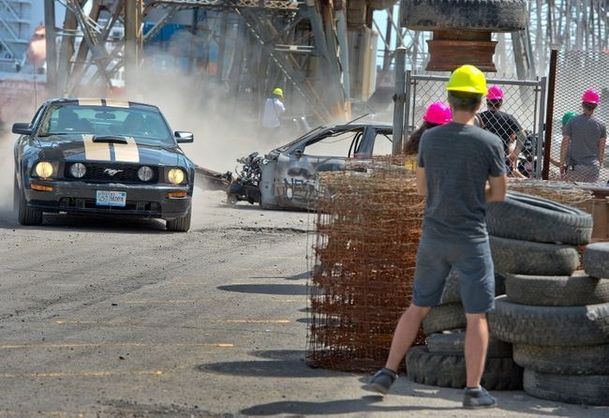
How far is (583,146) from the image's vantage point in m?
13.8

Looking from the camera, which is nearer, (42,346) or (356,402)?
(356,402)

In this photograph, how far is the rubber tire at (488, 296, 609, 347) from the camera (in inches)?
288

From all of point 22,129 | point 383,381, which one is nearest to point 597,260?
point 383,381

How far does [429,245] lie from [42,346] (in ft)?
8.87

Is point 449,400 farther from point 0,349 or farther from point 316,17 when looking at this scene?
point 316,17

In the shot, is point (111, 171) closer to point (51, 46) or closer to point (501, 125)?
point (501, 125)

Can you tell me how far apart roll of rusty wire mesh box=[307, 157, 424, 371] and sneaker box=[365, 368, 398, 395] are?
0.87 m

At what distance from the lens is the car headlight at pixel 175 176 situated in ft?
53.0

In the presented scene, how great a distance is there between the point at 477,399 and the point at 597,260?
106 centimetres

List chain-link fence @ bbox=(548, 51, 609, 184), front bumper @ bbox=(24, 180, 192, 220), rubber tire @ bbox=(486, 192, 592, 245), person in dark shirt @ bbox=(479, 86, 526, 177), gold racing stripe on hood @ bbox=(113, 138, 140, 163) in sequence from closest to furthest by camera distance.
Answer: rubber tire @ bbox=(486, 192, 592, 245) < chain-link fence @ bbox=(548, 51, 609, 184) < person in dark shirt @ bbox=(479, 86, 526, 177) < front bumper @ bbox=(24, 180, 192, 220) < gold racing stripe on hood @ bbox=(113, 138, 140, 163)

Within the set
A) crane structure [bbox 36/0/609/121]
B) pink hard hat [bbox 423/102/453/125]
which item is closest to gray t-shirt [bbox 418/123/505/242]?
pink hard hat [bbox 423/102/453/125]

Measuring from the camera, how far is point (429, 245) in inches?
280

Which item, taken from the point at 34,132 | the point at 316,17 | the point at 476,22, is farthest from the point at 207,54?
the point at 476,22

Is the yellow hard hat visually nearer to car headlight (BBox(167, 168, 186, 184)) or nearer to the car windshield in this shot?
car headlight (BBox(167, 168, 186, 184))
